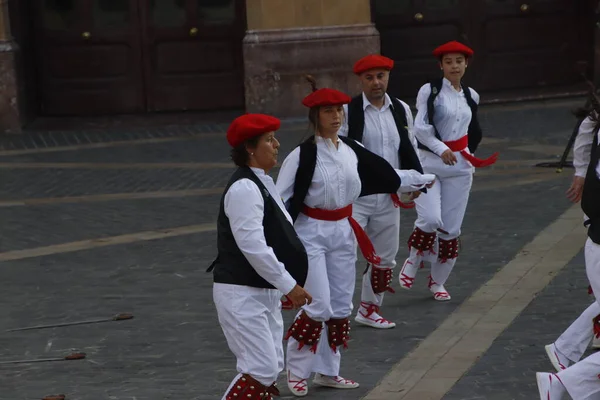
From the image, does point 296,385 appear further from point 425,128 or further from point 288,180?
point 425,128

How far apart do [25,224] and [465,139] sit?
5.11 m

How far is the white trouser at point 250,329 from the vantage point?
6641mm

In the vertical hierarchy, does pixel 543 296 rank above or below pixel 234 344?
below

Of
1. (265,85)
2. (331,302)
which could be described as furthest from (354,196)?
(265,85)

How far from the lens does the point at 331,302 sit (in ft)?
26.8

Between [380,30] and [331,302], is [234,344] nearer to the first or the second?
[331,302]

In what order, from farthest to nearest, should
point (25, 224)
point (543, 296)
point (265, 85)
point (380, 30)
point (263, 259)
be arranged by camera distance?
point (380, 30) → point (265, 85) → point (25, 224) → point (543, 296) → point (263, 259)

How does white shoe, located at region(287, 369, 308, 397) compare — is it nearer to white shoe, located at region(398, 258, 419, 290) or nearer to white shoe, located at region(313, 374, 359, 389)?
white shoe, located at region(313, 374, 359, 389)

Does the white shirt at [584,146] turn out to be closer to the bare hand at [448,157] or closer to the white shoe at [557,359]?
the white shoe at [557,359]

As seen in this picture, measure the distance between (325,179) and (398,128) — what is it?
1372mm

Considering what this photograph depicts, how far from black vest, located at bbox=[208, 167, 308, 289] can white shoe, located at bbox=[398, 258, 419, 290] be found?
11.6 ft

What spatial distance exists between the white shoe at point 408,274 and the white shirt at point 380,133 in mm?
1319

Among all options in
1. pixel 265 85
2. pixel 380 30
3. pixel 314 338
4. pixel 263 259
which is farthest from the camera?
pixel 380 30

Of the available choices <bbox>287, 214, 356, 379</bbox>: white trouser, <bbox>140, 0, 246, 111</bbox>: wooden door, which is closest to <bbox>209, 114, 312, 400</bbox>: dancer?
<bbox>287, 214, 356, 379</bbox>: white trouser
